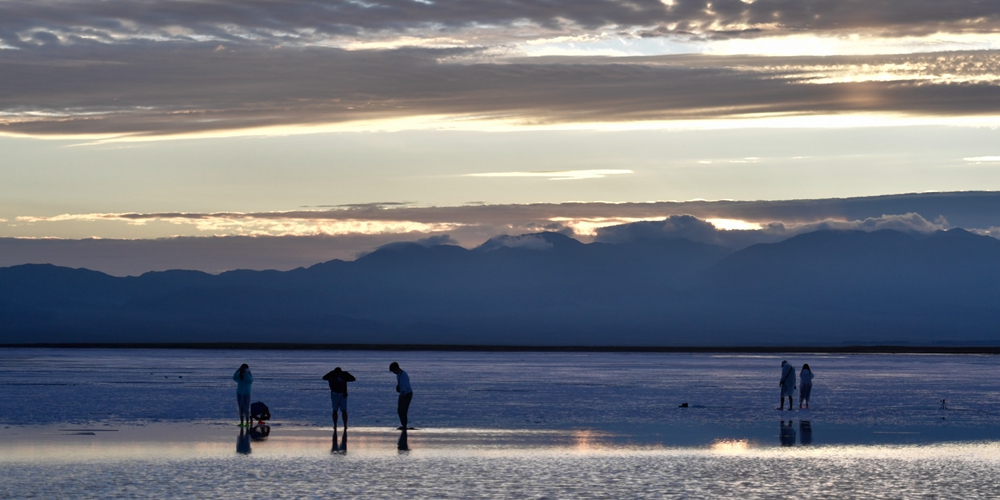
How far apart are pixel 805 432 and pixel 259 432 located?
13.1 m

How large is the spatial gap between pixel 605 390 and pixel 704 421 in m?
17.5

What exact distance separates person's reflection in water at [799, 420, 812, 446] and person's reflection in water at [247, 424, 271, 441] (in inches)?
473

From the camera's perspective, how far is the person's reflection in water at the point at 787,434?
2805 cm

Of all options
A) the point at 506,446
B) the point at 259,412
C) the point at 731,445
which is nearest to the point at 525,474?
the point at 506,446

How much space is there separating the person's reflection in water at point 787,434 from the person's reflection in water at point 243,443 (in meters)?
11.5

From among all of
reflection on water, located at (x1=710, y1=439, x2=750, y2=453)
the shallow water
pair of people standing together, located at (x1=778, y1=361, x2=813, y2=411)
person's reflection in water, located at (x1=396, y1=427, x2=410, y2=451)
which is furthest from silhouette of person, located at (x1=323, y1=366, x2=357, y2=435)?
pair of people standing together, located at (x1=778, y1=361, x2=813, y2=411)

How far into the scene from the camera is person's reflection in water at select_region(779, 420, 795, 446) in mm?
28047

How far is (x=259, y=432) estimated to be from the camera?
96.7ft

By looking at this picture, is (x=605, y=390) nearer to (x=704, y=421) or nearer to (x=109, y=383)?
(x=704, y=421)

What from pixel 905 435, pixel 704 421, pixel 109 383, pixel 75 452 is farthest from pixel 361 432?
pixel 109 383

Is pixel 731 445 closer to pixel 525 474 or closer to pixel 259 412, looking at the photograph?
pixel 525 474

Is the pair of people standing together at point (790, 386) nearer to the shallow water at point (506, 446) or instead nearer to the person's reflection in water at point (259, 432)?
the shallow water at point (506, 446)

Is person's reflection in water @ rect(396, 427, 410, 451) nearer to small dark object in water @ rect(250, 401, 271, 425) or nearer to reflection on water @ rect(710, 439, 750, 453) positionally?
small dark object in water @ rect(250, 401, 271, 425)

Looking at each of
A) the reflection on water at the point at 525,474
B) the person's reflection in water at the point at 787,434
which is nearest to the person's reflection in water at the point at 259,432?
the reflection on water at the point at 525,474
